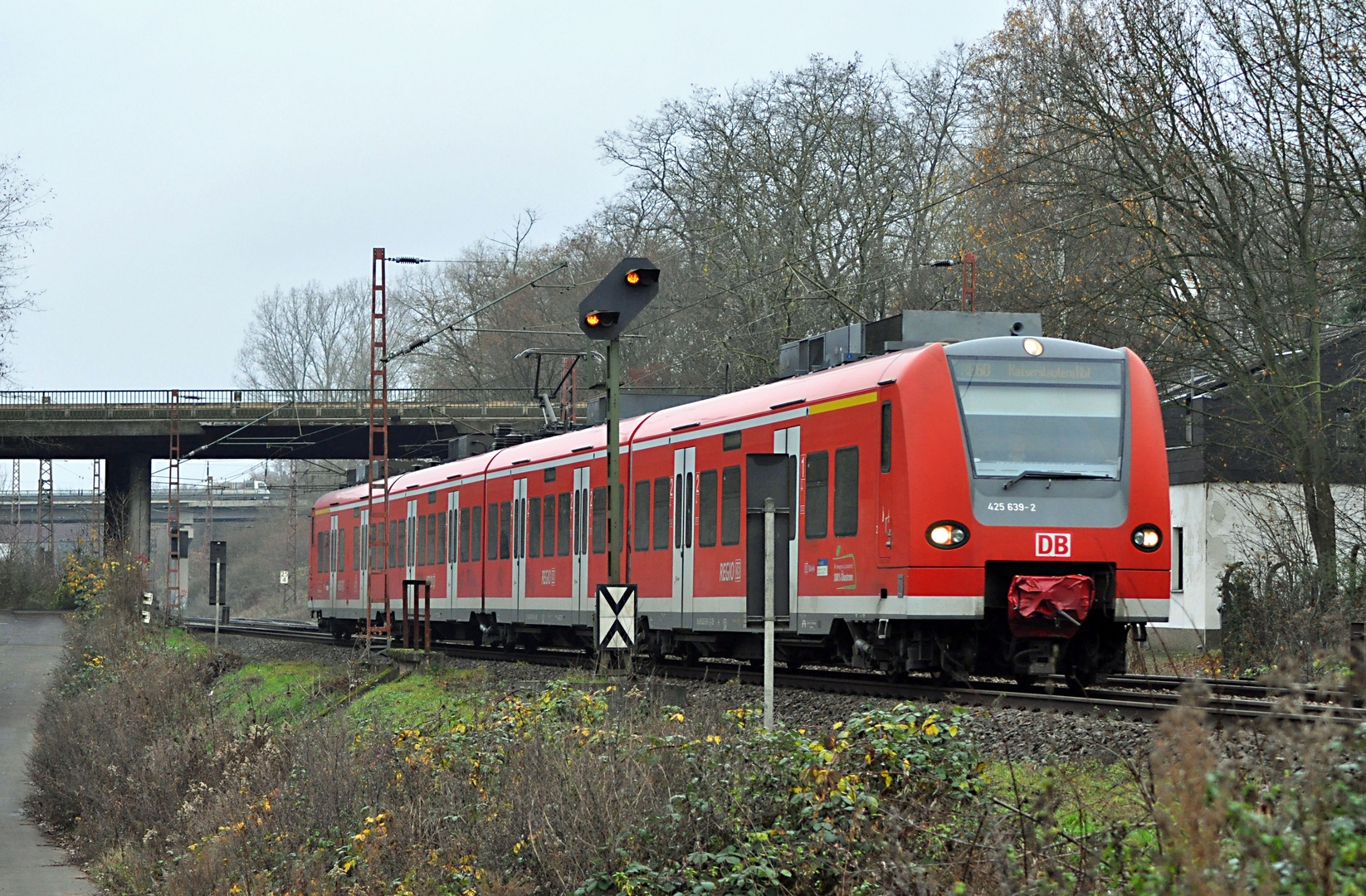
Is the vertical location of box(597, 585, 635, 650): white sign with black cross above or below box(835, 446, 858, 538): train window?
below

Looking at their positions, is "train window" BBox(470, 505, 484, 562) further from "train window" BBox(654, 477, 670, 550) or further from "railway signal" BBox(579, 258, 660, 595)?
"railway signal" BBox(579, 258, 660, 595)

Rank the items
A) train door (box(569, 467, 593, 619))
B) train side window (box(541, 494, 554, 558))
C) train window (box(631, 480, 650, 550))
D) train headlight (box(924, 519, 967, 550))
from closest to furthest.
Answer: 1. train headlight (box(924, 519, 967, 550))
2. train window (box(631, 480, 650, 550))
3. train door (box(569, 467, 593, 619))
4. train side window (box(541, 494, 554, 558))

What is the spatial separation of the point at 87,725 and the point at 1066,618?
17742 millimetres

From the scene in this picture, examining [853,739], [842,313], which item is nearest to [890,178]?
[842,313]

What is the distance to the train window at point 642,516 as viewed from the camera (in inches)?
786

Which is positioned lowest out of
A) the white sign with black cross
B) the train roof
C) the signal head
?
the white sign with black cross

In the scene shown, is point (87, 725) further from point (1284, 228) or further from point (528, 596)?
point (1284, 228)

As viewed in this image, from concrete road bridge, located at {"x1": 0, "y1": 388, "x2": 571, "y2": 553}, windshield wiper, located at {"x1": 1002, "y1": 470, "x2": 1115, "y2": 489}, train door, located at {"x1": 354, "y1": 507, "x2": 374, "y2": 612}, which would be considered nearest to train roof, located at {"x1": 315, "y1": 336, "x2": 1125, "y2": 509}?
windshield wiper, located at {"x1": 1002, "y1": 470, "x2": 1115, "y2": 489}

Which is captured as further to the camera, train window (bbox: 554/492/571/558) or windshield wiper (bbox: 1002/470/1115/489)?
train window (bbox: 554/492/571/558)

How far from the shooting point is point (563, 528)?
2292cm

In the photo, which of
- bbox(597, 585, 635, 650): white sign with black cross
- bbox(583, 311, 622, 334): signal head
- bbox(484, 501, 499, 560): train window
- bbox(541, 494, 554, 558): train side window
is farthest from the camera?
bbox(484, 501, 499, 560): train window

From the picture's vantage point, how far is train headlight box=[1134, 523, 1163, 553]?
14.3 meters

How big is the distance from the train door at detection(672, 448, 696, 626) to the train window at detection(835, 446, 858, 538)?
354cm

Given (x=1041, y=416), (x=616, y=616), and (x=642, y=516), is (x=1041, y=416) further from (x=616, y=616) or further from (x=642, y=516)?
(x=642, y=516)
